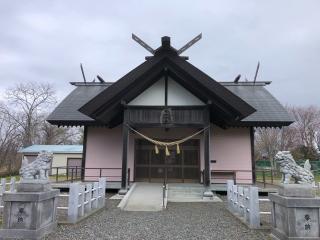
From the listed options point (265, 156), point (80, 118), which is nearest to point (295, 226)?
point (80, 118)

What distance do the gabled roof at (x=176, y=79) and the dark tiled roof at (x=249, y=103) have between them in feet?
8.60

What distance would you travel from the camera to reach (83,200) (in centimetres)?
732

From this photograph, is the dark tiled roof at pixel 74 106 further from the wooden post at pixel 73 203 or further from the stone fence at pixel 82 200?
the wooden post at pixel 73 203

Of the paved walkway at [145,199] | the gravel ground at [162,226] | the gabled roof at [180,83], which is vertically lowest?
the gravel ground at [162,226]

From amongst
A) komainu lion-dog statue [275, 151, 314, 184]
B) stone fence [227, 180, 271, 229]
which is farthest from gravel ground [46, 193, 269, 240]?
komainu lion-dog statue [275, 151, 314, 184]

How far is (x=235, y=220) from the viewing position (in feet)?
23.7

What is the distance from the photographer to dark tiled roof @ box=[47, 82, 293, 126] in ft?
44.5

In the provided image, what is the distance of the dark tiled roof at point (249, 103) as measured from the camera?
13.6m

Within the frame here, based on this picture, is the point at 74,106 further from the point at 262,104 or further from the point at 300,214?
the point at 300,214

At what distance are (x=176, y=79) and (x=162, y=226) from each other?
686cm

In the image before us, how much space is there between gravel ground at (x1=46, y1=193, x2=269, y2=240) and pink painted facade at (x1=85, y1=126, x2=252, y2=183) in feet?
17.4

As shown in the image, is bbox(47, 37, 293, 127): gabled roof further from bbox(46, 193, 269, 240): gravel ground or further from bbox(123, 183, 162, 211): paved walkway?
bbox(46, 193, 269, 240): gravel ground

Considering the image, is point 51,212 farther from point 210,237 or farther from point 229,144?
point 229,144

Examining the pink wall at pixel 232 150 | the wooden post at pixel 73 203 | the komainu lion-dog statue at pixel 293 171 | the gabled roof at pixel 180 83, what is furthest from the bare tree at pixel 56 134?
the komainu lion-dog statue at pixel 293 171
